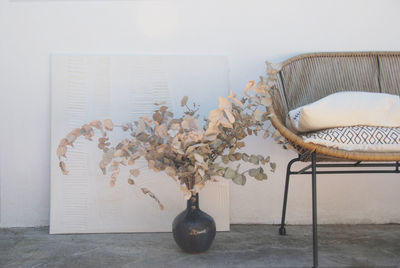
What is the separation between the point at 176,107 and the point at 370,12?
1.09 metres

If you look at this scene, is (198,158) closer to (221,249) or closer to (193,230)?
(193,230)

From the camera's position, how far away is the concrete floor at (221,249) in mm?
1321

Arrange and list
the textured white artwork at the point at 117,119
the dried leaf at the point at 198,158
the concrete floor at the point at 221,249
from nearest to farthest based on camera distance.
A: 1. the dried leaf at the point at 198,158
2. the concrete floor at the point at 221,249
3. the textured white artwork at the point at 117,119

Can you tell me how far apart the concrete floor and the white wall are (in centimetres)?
12

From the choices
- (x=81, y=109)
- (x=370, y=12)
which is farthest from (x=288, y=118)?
(x=81, y=109)

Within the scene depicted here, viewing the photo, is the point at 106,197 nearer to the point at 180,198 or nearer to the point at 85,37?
the point at 180,198

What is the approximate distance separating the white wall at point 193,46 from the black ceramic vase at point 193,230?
0.43m

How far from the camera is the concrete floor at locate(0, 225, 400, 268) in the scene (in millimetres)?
1321

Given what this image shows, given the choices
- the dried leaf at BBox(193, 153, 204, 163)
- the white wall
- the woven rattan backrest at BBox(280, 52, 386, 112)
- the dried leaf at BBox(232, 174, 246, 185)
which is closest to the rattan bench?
the woven rattan backrest at BBox(280, 52, 386, 112)

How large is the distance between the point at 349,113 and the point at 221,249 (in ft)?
2.32

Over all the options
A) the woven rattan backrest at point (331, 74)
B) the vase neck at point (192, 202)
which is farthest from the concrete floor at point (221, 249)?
the woven rattan backrest at point (331, 74)

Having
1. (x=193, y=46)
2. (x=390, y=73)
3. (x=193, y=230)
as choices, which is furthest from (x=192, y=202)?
(x=390, y=73)

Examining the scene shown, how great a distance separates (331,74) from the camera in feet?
5.72

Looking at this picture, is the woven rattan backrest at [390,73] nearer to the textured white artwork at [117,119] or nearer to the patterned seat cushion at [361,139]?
the patterned seat cushion at [361,139]
